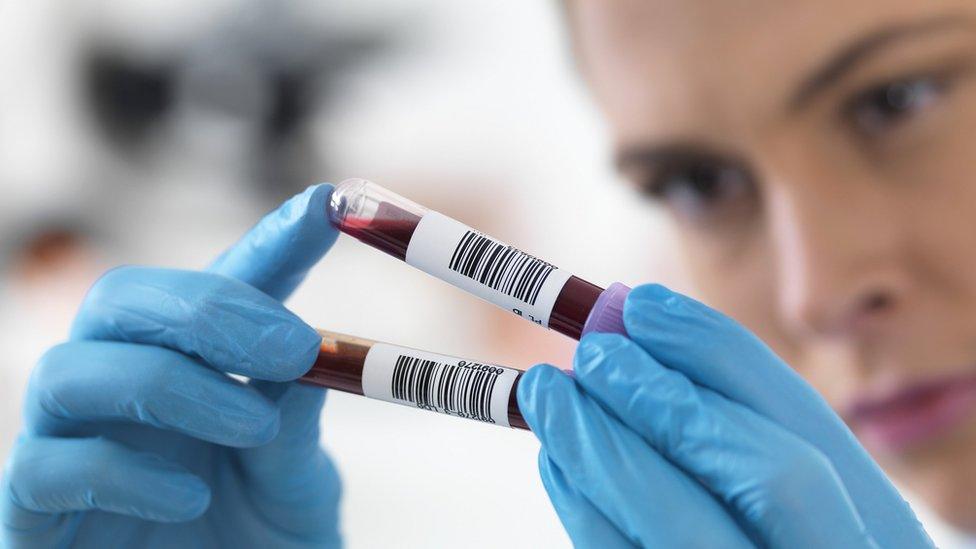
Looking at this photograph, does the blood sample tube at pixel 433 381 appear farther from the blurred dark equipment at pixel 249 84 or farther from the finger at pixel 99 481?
the blurred dark equipment at pixel 249 84

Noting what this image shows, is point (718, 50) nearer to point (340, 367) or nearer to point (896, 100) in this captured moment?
point (896, 100)

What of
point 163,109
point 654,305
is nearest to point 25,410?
point 654,305

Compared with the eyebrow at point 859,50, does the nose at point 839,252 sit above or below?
below

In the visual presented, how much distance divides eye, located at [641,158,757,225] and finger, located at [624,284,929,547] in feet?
1.99

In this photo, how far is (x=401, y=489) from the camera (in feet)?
6.23

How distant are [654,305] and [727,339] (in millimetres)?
63

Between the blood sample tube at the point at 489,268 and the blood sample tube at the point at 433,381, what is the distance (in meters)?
0.06

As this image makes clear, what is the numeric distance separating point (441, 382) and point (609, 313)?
147mm

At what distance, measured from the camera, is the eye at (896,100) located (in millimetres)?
1124

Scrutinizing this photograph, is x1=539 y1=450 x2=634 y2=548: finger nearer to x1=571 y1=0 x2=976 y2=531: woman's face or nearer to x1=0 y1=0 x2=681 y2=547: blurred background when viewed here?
x1=571 y1=0 x2=976 y2=531: woman's face

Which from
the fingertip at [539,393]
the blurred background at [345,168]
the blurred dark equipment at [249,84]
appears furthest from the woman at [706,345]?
the blurred dark equipment at [249,84]

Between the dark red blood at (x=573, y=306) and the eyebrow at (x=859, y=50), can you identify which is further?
the eyebrow at (x=859, y=50)

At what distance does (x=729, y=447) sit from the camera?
2.15 ft

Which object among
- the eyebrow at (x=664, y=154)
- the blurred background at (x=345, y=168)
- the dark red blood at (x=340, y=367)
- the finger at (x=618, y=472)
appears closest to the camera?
the finger at (x=618, y=472)
